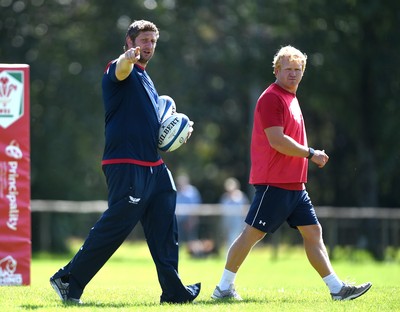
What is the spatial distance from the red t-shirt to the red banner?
330 cm

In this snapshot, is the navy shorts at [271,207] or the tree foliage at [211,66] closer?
the navy shorts at [271,207]

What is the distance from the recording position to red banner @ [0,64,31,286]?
11469 millimetres

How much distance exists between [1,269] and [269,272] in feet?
25.8

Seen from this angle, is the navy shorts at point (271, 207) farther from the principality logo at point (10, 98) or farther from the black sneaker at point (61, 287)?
Result: the principality logo at point (10, 98)

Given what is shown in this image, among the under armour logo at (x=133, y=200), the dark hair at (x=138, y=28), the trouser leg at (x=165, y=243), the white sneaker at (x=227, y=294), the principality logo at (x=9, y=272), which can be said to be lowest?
the principality logo at (x=9, y=272)

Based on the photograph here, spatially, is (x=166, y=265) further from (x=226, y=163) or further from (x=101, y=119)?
(x=226, y=163)

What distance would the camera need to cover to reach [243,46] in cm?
3048

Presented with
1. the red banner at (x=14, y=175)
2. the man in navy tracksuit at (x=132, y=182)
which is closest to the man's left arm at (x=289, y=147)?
the man in navy tracksuit at (x=132, y=182)

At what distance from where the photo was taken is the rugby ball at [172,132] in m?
8.84

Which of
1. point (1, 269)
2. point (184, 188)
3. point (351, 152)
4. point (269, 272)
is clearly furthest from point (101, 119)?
point (1, 269)

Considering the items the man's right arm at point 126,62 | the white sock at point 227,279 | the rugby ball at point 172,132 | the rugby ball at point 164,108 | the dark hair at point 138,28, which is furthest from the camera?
the white sock at point 227,279

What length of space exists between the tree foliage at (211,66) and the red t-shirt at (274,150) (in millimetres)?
15793

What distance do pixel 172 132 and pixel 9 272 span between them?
358 cm

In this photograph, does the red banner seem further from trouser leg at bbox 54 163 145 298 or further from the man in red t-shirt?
the man in red t-shirt
